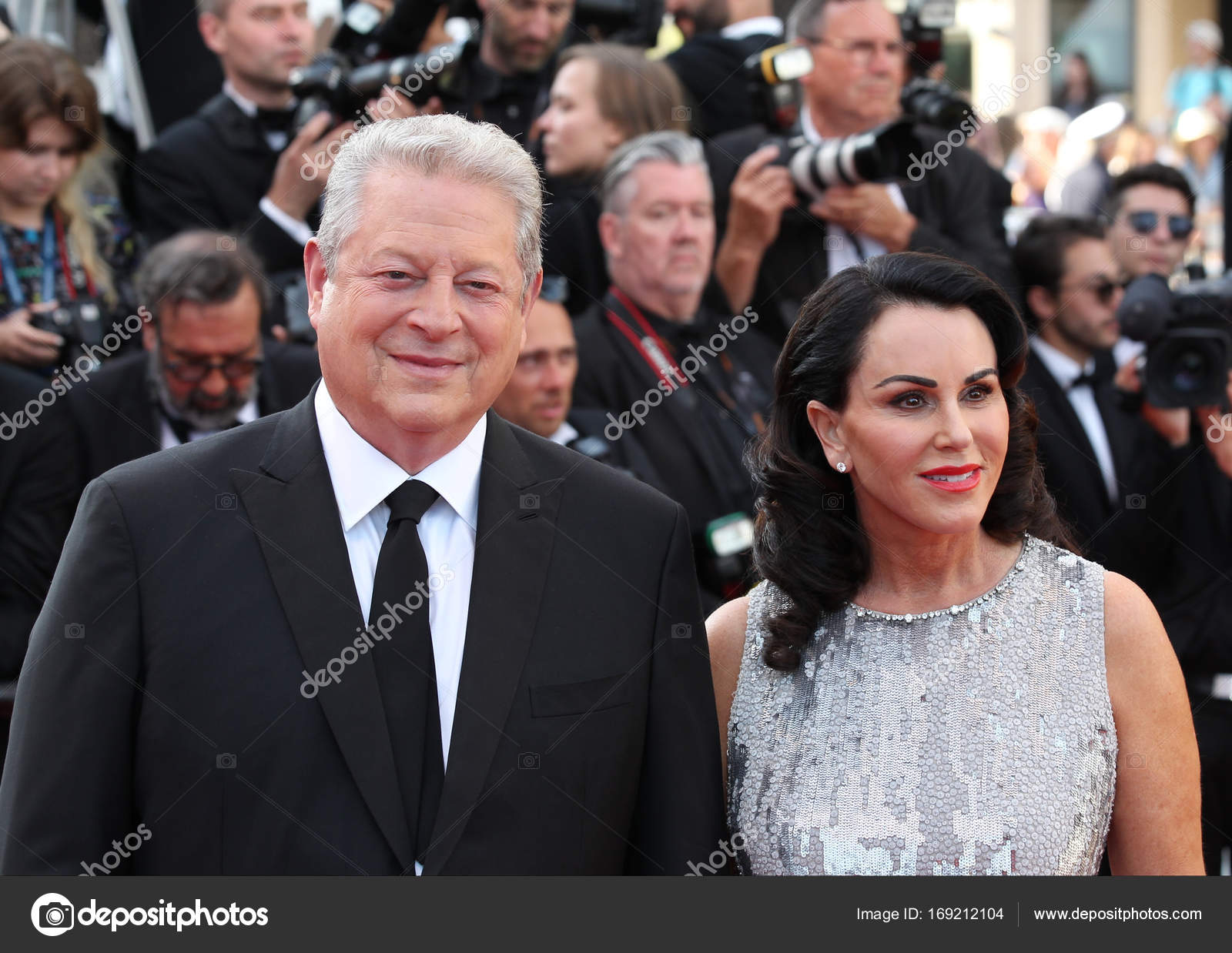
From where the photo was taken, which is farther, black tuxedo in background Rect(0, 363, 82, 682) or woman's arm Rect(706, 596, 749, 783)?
black tuxedo in background Rect(0, 363, 82, 682)

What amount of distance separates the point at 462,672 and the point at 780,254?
94.0 inches

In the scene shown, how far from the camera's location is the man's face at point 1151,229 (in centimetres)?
430

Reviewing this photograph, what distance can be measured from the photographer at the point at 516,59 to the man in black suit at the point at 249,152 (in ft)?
1.39

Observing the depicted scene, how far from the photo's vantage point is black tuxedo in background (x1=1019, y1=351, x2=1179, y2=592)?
3.56 metres

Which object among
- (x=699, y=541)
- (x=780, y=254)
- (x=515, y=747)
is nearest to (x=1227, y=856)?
(x=699, y=541)

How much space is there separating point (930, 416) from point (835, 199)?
1.88m

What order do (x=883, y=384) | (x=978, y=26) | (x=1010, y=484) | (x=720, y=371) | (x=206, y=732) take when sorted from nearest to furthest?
(x=206, y=732)
(x=883, y=384)
(x=1010, y=484)
(x=720, y=371)
(x=978, y=26)

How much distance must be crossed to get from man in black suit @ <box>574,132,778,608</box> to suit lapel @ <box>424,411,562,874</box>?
165 cm

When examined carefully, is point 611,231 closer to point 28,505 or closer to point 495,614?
point 28,505

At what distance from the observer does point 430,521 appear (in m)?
1.73
